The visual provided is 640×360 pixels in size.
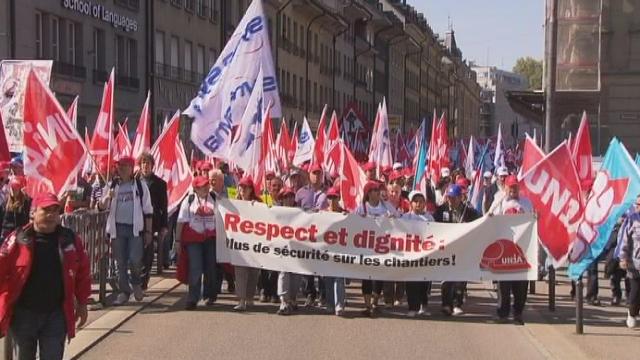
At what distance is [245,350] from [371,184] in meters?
3.34

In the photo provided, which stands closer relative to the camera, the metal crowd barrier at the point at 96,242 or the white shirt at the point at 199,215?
the metal crowd barrier at the point at 96,242

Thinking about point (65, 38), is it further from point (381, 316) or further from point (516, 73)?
point (516, 73)

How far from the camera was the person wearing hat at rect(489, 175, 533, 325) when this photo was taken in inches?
465

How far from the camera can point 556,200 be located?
11883 millimetres

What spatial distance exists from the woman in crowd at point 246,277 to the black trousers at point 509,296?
296 cm

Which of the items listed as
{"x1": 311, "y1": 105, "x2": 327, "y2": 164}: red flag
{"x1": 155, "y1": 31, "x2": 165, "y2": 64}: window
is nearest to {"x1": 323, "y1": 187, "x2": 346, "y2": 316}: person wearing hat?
{"x1": 311, "y1": 105, "x2": 327, "y2": 164}: red flag

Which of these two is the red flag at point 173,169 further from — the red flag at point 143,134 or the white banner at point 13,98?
the white banner at point 13,98

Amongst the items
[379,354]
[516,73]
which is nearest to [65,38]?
[379,354]

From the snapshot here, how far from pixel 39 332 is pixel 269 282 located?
21.0 ft

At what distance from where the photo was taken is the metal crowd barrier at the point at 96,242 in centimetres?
1198

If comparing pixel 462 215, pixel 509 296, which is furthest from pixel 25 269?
pixel 462 215

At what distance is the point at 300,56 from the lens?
60.2 m

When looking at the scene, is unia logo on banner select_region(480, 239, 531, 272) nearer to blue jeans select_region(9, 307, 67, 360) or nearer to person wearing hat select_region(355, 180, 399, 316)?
person wearing hat select_region(355, 180, 399, 316)

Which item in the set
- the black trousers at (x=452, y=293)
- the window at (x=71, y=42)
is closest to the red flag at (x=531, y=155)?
the black trousers at (x=452, y=293)
